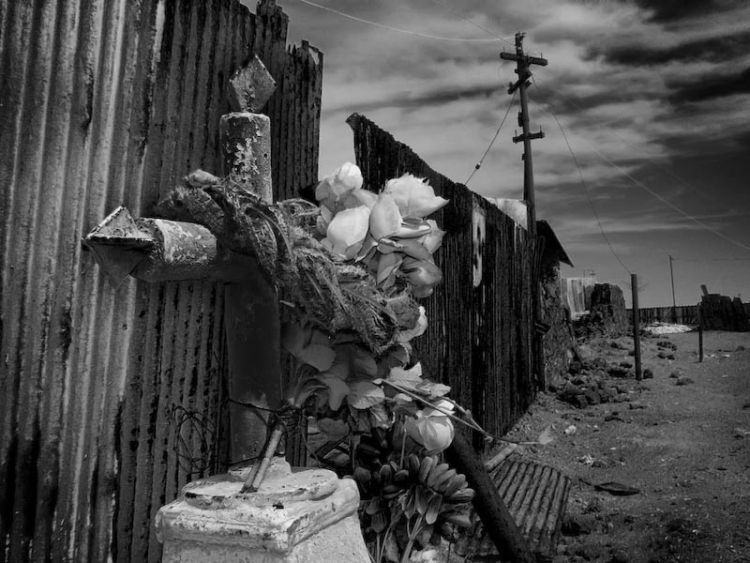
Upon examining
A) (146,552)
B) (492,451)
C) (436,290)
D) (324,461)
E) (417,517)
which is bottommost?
(492,451)

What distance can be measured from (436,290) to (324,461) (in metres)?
2.36

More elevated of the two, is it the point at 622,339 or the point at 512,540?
the point at 622,339

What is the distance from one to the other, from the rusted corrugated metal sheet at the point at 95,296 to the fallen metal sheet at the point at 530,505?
1.95 meters

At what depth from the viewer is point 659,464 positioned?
5.16 metres

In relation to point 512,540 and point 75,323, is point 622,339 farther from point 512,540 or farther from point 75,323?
point 75,323

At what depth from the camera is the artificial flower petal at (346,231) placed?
54.1 inches

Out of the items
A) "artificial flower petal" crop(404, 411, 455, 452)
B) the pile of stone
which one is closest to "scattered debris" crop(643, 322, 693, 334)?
the pile of stone

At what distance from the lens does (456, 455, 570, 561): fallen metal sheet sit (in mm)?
3189

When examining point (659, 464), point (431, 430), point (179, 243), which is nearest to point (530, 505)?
point (659, 464)

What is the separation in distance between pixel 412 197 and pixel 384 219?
164 millimetres

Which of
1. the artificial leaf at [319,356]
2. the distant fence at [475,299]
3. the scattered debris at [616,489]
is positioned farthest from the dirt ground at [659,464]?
the artificial leaf at [319,356]

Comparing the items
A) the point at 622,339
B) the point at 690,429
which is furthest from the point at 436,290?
the point at 622,339

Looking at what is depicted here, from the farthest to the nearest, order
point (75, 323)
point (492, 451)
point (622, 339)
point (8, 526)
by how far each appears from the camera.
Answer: point (622, 339) < point (492, 451) < point (75, 323) < point (8, 526)

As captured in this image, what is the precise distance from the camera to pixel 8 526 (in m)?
1.32
